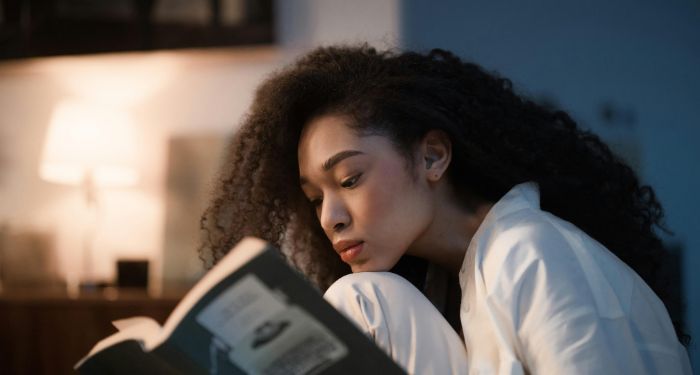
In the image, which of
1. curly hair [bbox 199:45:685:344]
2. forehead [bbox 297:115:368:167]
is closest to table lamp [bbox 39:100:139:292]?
curly hair [bbox 199:45:685:344]

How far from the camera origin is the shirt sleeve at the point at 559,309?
92 centimetres

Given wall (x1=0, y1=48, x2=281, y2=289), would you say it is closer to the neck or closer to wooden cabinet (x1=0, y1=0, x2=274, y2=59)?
wooden cabinet (x1=0, y1=0, x2=274, y2=59)

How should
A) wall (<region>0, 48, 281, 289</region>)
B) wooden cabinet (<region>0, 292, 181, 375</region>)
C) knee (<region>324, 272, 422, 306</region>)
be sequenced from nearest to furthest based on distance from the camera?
1. knee (<region>324, 272, 422, 306</region>)
2. wooden cabinet (<region>0, 292, 181, 375</region>)
3. wall (<region>0, 48, 281, 289</region>)

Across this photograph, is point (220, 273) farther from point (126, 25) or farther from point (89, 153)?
point (126, 25)

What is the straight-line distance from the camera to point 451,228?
1265 mm

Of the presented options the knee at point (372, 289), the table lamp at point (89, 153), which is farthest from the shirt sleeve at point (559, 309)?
the table lamp at point (89, 153)

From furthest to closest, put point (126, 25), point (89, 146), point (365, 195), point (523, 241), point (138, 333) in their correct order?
point (126, 25) → point (89, 146) → point (365, 195) → point (523, 241) → point (138, 333)

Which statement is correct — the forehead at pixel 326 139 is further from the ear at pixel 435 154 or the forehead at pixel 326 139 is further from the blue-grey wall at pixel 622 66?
the blue-grey wall at pixel 622 66

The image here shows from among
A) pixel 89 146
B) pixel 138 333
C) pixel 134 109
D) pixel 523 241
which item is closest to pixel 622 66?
pixel 134 109

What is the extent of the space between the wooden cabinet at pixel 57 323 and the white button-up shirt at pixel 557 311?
4.82ft

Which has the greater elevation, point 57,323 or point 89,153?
point 89,153

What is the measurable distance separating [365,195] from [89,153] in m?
1.76

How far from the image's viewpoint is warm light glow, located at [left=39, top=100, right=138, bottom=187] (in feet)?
8.59

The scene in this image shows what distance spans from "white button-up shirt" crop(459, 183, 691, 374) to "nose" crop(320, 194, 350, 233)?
21 cm
